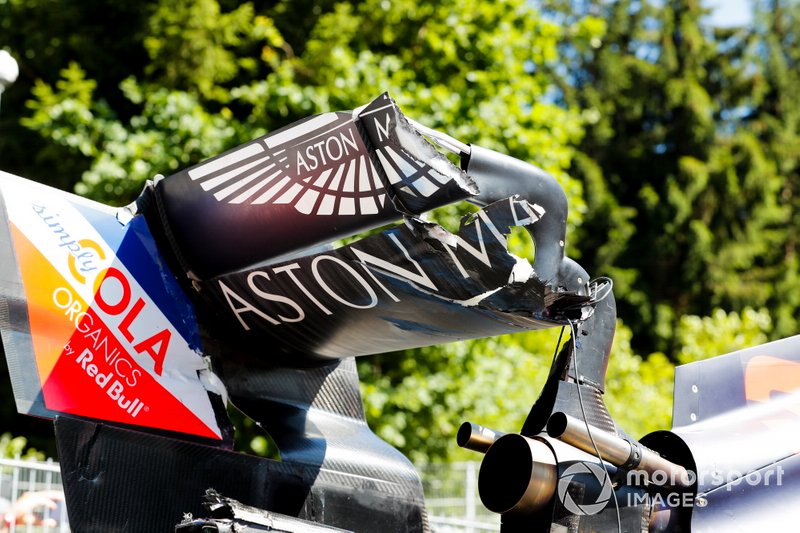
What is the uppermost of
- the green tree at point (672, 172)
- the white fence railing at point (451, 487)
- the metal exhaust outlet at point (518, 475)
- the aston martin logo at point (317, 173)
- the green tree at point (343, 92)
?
the green tree at point (672, 172)

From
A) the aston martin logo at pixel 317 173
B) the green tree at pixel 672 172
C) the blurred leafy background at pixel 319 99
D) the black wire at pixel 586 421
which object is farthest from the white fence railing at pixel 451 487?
the green tree at pixel 672 172

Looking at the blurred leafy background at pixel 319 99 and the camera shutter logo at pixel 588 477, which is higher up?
the blurred leafy background at pixel 319 99

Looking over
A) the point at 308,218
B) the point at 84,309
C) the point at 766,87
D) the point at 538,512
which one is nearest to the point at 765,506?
the point at 538,512

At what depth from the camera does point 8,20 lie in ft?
41.2

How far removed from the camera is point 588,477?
3.57 m

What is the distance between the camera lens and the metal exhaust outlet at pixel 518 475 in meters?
3.45

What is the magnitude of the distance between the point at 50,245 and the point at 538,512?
76.9 inches

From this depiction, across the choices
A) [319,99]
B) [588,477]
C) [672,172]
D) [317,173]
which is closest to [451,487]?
[319,99]

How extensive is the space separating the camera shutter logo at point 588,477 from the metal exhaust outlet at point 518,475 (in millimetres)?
38

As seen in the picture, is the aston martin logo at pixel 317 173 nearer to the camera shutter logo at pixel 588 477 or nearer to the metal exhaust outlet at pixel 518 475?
the metal exhaust outlet at pixel 518 475

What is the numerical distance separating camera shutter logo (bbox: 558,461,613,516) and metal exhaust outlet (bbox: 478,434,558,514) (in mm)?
38

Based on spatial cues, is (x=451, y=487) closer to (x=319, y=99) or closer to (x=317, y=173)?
(x=319, y=99)

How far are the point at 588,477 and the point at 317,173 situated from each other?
146cm

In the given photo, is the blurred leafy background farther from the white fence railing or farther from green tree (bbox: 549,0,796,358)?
green tree (bbox: 549,0,796,358)
